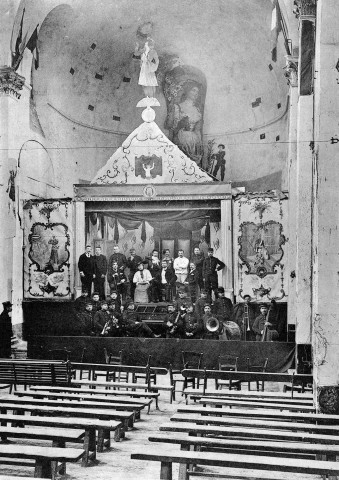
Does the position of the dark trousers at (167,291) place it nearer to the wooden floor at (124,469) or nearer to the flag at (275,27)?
the flag at (275,27)

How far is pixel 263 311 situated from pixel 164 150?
222 inches

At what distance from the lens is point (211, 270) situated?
19906 millimetres

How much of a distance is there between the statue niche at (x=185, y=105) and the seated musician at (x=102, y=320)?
29.5 feet

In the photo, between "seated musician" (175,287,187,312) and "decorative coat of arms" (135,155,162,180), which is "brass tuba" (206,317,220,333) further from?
"decorative coat of arms" (135,155,162,180)

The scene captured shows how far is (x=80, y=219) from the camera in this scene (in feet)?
65.6

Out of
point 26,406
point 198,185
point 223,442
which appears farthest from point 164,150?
point 223,442

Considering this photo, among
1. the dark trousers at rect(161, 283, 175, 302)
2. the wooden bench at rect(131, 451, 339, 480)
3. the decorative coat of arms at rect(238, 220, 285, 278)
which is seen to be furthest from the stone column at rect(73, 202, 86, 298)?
the wooden bench at rect(131, 451, 339, 480)

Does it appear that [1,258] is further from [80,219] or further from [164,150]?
[164,150]

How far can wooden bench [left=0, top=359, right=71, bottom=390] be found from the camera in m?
12.1

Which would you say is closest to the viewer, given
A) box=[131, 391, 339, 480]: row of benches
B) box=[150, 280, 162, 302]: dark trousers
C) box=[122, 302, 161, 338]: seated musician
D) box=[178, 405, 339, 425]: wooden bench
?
box=[131, 391, 339, 480]: row of benches

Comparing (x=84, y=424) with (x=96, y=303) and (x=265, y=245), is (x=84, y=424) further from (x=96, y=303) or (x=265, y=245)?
(x=265, y=245)

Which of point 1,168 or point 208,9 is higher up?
point 208,9

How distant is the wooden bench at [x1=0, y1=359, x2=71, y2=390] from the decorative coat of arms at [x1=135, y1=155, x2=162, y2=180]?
8.94 meters

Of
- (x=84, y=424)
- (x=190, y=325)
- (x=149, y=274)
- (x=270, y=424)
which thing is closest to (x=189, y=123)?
(x=149, y=274)
